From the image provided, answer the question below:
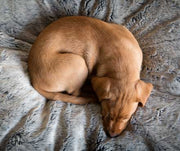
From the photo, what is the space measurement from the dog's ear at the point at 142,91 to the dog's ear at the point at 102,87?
0.72 ft

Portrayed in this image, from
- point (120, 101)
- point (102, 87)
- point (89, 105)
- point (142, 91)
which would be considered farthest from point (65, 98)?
point (142, 91)

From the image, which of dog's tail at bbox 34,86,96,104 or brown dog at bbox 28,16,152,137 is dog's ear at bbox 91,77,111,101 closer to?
brown dog at bbox 28,16,152,137

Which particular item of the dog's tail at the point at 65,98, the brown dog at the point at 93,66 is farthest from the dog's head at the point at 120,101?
the dog's tail at the point at 65,98

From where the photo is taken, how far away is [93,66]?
1882mm

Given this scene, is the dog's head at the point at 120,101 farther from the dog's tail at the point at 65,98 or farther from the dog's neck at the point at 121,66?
the dog's tail at the point at 65,98

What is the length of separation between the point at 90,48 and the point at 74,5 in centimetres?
54

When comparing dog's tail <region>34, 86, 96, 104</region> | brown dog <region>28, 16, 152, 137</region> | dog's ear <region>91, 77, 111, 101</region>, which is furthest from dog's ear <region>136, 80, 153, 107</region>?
dog's tail <region>34, 86, 96, 104</region>

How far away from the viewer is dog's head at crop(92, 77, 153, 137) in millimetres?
1502

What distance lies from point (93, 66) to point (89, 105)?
39 cm

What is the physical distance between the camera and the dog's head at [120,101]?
4.93 feet

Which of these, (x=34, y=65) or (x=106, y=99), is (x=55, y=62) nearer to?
(x=34, y=65)

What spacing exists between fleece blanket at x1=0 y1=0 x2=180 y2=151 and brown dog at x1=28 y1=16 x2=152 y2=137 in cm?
9

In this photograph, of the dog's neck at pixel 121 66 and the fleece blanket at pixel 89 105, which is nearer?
the fleece blanket at pixel 89 105

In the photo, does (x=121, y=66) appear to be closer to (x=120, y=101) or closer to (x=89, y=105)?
(x=120, y=101)
